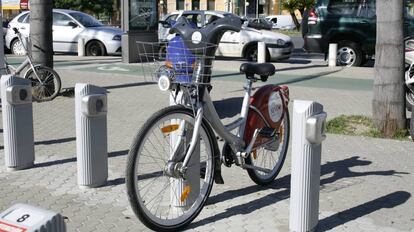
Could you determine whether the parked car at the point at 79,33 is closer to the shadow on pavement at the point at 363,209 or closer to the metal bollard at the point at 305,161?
the shadow on pavement at the point at 363,209

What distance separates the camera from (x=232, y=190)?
207 inches

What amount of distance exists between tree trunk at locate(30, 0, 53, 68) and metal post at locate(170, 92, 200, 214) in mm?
6444

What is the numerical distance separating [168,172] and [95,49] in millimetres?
15353

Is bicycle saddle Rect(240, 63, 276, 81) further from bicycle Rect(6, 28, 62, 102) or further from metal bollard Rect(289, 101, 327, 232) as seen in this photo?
bicycle Rect(6, 28, 62, 102)

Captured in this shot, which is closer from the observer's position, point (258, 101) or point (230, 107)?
point (258, 101)

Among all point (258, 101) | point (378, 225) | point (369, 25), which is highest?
point (369, 25)

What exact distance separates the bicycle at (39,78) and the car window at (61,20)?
863cm

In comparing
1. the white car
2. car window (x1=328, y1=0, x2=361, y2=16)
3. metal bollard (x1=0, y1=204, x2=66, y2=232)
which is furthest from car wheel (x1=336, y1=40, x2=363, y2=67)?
metal bollard (x1=0, y1=204, x2=66, y2=232)

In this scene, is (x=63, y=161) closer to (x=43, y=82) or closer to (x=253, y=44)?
(x=43, y=82)

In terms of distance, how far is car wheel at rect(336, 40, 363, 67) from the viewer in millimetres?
15297

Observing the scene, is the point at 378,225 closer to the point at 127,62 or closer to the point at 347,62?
the point at 347,62

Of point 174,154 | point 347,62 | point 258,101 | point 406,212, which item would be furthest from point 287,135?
point 347,62

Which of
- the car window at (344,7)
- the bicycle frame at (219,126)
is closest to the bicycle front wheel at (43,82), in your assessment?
the bicycle frame at (219,126)

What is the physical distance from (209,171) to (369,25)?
11.8 meters
